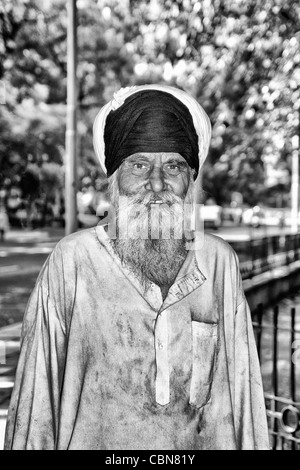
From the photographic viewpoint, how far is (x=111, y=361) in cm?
172

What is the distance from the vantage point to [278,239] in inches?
700

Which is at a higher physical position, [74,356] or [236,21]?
A: [236,21]

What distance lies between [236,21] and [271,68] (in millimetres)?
719

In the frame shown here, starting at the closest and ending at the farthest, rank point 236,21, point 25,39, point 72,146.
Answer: point 236,21 < point 72,146 < point 25,39

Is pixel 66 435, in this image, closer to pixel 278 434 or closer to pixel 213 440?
pixel 213 440

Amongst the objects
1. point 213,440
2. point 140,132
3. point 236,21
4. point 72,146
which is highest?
point 236,21

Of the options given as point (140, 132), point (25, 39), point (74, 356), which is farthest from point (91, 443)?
point (25, 39)

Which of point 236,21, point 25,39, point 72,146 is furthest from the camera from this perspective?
point 25,39

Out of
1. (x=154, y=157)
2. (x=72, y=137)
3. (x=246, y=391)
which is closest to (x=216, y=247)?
(x=154, y=157)

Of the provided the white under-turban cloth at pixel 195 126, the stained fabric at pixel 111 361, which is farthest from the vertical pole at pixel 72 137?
the stained fabric at pixel 111 361

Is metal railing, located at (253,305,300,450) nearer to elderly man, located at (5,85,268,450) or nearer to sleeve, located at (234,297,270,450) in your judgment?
sleeve, located at (234,297,270,450)

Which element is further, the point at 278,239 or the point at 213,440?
the point at 278,239

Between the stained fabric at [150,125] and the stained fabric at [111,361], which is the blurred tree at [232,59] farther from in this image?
the stained fabric at [111,361]

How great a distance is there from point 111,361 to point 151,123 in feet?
2.14
